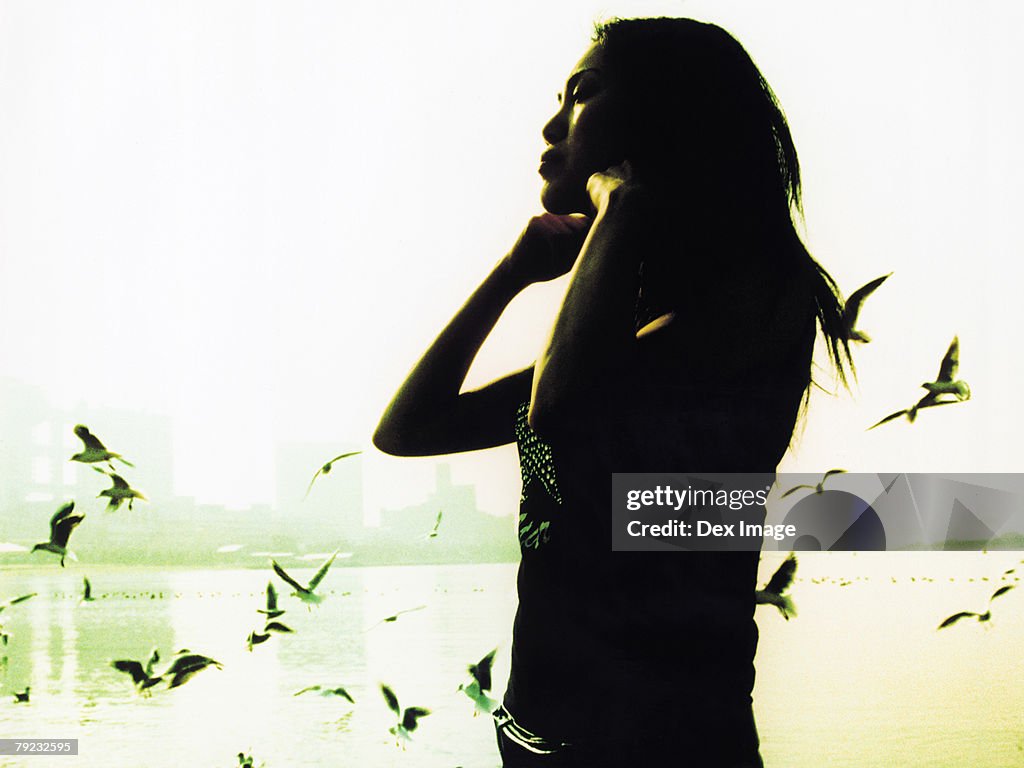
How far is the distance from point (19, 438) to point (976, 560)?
4.86 ft

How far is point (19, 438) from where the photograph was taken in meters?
1.39

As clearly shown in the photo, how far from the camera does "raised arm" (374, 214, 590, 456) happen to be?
851 millimetres

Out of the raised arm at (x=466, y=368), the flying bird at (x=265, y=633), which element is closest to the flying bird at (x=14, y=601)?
the flying bird at (x=265, y=633)

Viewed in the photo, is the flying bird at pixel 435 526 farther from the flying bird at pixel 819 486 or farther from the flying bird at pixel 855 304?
the flying bird at pixel 855 304

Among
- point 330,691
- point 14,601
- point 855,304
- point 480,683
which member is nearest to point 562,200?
point 855,304

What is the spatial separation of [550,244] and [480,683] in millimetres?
667

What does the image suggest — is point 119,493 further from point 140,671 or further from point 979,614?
point 979,614

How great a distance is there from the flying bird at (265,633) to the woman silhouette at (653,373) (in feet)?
2.14

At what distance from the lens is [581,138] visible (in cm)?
81

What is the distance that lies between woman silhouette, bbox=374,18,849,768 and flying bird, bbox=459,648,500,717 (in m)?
0.45

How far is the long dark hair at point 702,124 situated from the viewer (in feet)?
2.56

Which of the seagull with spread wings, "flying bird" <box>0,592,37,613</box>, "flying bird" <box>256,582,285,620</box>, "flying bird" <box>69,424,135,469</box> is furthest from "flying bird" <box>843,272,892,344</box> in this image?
"flying bird" <box>0,592,37,613</box>

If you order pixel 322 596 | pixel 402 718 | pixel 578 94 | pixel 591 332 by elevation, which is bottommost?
pixel 402 718

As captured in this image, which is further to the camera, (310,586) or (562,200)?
(310,586)
